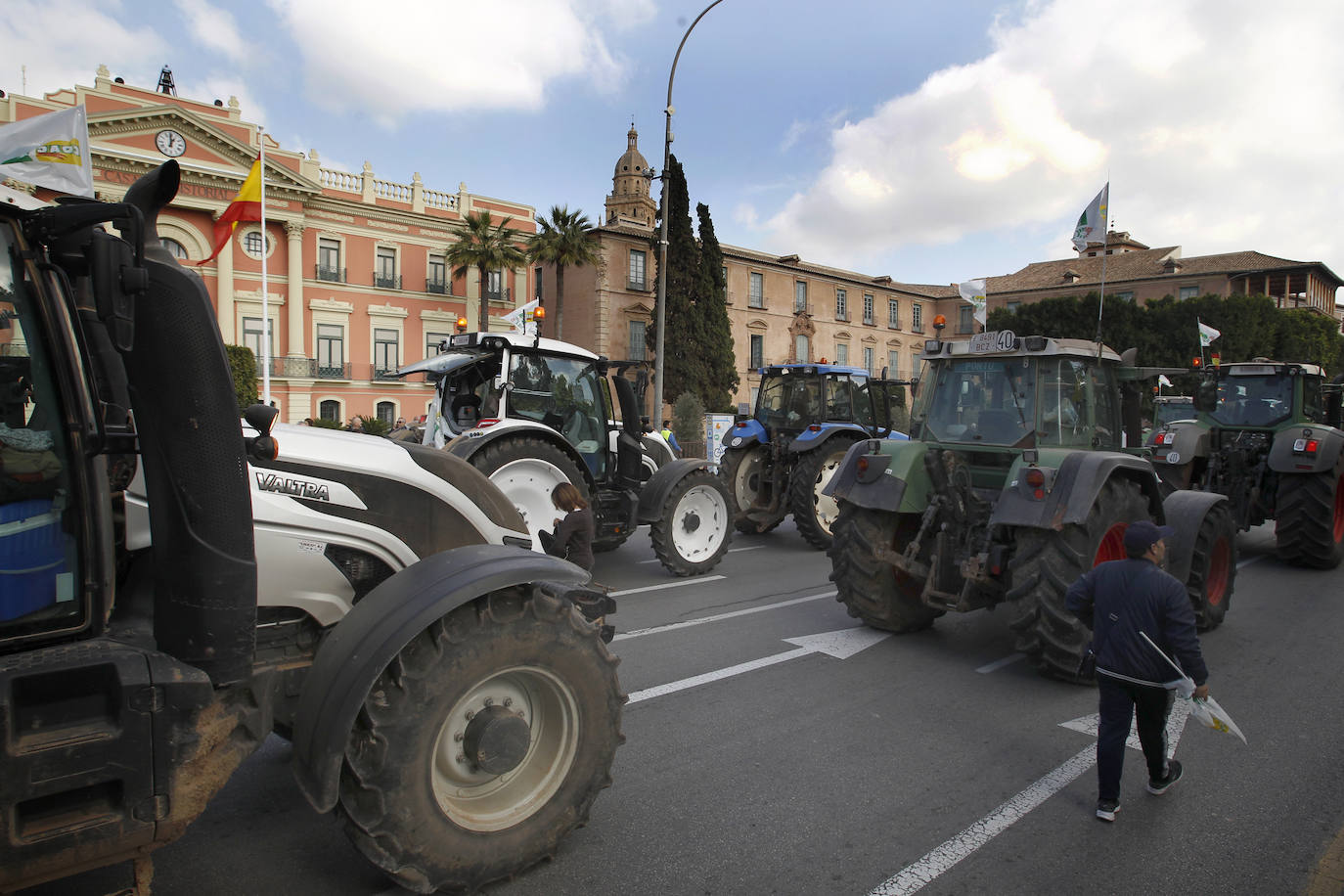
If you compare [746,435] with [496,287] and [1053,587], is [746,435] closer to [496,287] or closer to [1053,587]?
[1053,587]

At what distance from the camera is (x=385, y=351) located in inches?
1394

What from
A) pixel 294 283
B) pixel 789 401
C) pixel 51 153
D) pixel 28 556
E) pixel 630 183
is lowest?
pixel 28 556

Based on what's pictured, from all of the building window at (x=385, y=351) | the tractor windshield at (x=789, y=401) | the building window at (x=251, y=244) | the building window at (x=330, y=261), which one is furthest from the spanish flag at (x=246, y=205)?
the building window at (x=385, y=351)

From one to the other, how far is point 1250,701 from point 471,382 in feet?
22.8

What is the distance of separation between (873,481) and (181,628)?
4.99 m

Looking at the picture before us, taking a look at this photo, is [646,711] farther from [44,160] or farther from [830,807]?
[44,160]

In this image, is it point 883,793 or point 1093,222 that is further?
point 1093,222

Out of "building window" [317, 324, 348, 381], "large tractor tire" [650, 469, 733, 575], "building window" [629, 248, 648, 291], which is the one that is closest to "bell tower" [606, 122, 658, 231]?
"building window" [629, 248, 648, 291]

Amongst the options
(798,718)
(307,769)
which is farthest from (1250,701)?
(307,769)

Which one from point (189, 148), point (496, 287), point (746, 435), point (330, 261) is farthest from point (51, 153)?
point (496, 287)

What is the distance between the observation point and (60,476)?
7.40 ft

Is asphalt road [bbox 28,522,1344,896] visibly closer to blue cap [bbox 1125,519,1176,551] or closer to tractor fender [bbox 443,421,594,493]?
blue cap [bbox 1125,519,1176,551]

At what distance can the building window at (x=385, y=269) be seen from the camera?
34719mm

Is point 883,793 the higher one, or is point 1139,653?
point 1139,653
